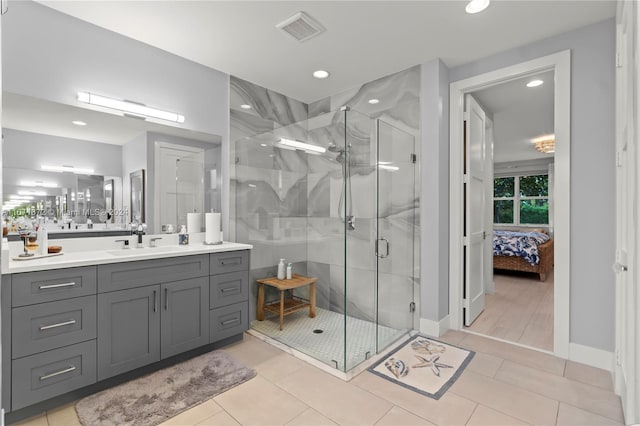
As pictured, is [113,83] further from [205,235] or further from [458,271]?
[458,271]

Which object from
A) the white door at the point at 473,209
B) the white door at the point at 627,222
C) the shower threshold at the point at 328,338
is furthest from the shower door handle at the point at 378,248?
the white door at the point at 627,222

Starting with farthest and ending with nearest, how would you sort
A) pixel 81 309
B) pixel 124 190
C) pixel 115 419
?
pixel 124 190 → pixel 81 309 → pixel 115 419

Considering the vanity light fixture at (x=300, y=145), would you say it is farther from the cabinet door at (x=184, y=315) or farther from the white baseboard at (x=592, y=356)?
the white baseboard at (x=592, y=356)

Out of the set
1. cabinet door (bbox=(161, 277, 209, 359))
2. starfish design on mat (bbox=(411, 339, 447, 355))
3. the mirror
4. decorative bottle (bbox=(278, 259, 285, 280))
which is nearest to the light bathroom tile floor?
starfish design on mat (bbox=(411, 339, 447, 355))

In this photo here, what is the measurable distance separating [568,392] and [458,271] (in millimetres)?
1171

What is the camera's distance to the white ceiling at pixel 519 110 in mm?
3465

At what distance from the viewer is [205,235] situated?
9.75ft

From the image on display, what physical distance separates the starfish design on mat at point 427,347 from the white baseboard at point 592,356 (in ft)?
3.01

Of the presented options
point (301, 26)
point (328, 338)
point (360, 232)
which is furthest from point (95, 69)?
point (328, 338)

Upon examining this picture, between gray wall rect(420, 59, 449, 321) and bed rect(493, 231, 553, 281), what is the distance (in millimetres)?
3030

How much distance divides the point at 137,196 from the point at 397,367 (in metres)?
2.46

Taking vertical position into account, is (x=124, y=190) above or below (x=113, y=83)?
below

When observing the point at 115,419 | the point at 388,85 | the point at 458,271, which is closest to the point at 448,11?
the point at 388,85

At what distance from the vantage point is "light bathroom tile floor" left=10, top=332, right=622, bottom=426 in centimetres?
178
